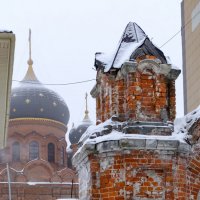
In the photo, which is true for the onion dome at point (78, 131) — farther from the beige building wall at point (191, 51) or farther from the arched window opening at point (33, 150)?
the beige building wall at point (191, 51)

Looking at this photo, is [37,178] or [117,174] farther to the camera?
[37,178]

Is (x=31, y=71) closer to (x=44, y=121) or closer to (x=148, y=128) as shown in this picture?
(x=44, y=121)

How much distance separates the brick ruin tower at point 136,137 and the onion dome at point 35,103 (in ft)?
108

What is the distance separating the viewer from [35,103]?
44.7 meters

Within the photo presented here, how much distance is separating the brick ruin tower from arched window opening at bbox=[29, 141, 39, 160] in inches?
1303

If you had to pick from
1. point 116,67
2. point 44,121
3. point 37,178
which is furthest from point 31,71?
point 116,67

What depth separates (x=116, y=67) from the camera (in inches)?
447

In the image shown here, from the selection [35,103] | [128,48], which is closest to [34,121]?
[35,103]

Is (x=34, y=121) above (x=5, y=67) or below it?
above

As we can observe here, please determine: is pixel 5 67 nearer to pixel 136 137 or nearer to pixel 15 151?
pixel 136 137

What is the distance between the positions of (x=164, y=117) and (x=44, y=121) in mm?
34688

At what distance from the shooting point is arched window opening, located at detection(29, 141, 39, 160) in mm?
44656

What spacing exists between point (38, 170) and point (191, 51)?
11666 mm

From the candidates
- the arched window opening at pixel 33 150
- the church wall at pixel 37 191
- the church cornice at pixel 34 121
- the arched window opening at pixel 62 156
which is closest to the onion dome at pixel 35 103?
A: the church cornice at pixel 34 121
